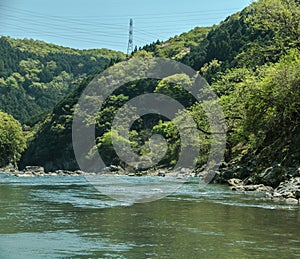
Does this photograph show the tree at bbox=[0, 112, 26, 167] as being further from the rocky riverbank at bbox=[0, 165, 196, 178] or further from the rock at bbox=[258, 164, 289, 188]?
the rock at bbox=[258, 164, 289, 188]

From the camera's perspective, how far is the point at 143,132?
138750 millimetres

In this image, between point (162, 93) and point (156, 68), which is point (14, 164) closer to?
point (162, 93)

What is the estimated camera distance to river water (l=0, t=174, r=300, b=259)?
13.4 m

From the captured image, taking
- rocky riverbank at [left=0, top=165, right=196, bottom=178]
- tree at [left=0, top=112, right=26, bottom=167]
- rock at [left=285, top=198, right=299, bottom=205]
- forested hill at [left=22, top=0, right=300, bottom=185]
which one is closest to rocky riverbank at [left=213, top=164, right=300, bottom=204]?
rock at [left=285, top=198, right=299, bottom=205]

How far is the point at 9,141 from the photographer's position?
141250 mm

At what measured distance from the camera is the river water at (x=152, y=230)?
1341cm

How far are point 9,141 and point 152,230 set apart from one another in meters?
131

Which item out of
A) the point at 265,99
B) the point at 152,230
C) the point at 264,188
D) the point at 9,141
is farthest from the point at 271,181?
the point at 9,141

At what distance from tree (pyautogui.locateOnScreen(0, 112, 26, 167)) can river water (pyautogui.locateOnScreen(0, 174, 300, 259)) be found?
4739 inches

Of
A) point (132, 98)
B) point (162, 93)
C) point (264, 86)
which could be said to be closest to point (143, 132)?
point (162, 93)

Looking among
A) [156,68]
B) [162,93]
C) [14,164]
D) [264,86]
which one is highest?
[156,68]

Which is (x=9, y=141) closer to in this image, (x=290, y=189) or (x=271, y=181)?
(x=271, y=181)

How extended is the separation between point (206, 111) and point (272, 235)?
130 feet

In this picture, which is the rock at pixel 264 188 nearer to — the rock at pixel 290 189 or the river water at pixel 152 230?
the rock at pixel 290 189
